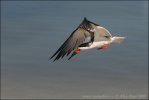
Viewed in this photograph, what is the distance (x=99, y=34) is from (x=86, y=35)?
0.42 meters

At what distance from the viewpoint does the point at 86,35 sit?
29797mm

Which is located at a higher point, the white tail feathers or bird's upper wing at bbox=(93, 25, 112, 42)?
bird's upper wing at bbox=(93, 25, 112, 42)

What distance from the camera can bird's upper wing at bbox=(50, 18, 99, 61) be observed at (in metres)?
29.5

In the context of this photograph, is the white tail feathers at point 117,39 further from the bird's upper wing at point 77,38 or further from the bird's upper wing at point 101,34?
the bird's upper wing at point 77,38

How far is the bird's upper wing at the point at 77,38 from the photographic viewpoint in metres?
29.5

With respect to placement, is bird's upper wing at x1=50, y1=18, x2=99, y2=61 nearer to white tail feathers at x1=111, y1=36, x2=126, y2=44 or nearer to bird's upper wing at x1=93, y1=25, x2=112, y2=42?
bird's upper wing at x1=93, y1=25, x2=112, y2=42

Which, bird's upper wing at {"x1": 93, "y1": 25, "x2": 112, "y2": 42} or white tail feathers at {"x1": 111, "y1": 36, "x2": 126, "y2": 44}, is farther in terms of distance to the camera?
white tail feathers at {"x1": 111, "y1": 36, "x2": 126, "y2": 44}

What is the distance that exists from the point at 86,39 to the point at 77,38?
29 centimetres

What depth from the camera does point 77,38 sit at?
97.8 feet

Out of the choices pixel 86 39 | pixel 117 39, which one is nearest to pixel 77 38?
pixel 86 39

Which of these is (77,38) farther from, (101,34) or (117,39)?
(117,39)

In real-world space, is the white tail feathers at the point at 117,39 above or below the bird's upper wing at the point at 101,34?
below

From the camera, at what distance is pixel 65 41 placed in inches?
1179

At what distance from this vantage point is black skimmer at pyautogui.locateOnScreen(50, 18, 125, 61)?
29.5 metres
